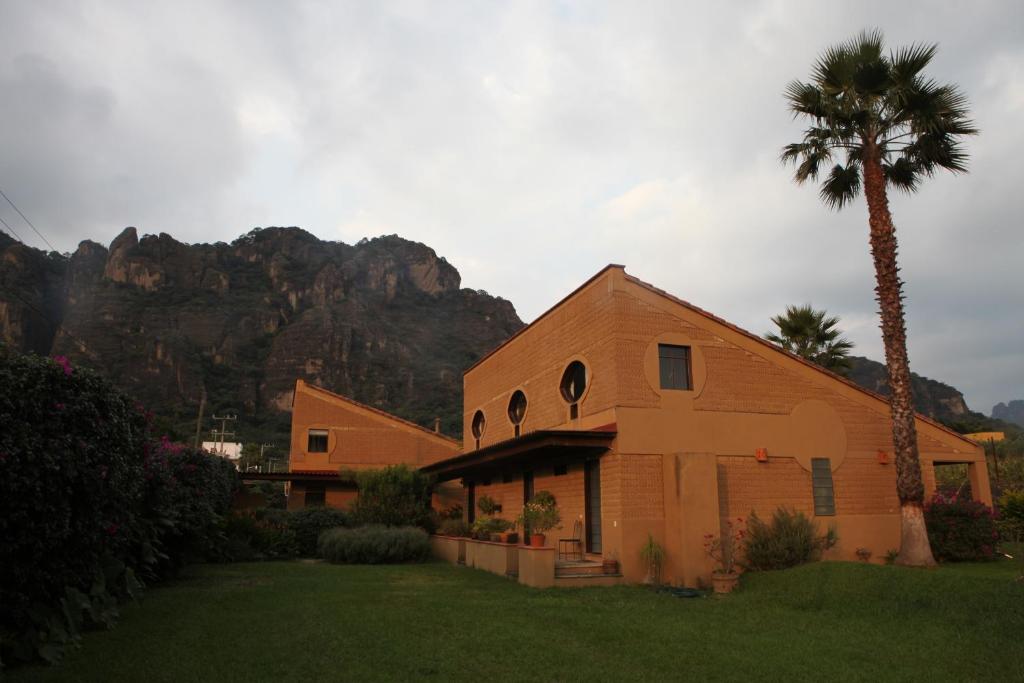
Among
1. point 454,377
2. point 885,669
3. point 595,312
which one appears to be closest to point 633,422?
point 595,312

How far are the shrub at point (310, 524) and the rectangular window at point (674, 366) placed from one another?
521 inches

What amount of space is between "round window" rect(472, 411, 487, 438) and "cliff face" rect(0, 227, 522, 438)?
5317cm

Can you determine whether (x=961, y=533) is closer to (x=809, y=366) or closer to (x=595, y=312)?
(x=809, y=366)

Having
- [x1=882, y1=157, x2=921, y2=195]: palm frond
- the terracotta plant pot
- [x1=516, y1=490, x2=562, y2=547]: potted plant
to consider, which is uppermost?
[x1=882, y1=157, x2=921, y2=195]: palm frond

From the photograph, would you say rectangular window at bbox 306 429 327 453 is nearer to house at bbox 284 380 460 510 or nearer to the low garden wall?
house at bbox 284 380 460 510

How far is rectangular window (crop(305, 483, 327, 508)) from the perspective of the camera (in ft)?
98.4

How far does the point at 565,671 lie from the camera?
7547mm

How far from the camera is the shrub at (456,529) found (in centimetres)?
2191

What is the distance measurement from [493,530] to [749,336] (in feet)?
28.6

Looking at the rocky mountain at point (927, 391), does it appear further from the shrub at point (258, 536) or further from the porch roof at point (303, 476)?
the shrub at point (258, 536)

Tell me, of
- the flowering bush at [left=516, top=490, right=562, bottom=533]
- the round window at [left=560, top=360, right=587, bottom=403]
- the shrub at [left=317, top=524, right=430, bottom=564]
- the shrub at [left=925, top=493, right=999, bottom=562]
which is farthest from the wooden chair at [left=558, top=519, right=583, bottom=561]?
the shrub at [left=925, top=493, right=999, bottom=562]

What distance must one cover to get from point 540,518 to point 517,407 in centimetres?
663

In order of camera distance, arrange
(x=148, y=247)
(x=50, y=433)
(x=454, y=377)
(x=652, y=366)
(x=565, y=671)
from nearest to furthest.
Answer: (x=50, y=433), (x=565, y=671), (x=652, y=366), (x=454, y=377), (x=148, y=247)

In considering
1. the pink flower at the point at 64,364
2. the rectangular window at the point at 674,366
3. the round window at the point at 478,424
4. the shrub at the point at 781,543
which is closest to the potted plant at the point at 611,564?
the shrub at the point at 781,543
